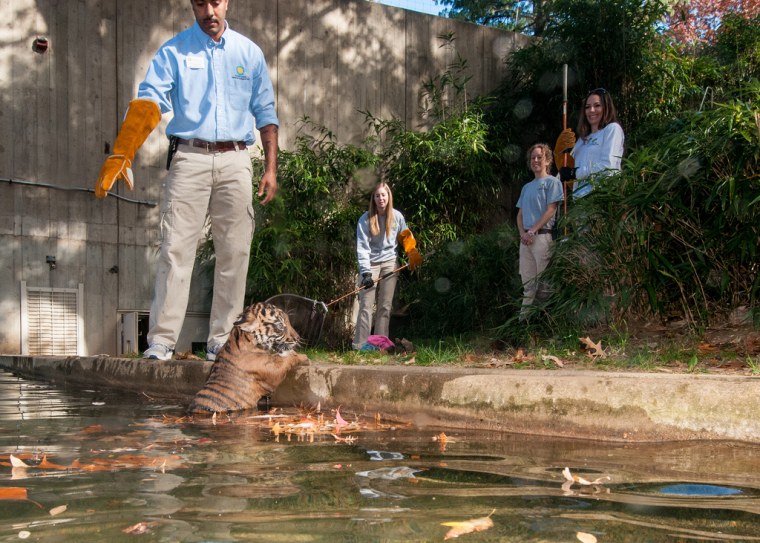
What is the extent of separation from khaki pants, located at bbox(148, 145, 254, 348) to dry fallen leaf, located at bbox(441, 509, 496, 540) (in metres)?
3.56

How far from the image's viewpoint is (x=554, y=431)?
3.10m

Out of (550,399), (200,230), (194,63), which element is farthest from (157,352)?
(550,399)

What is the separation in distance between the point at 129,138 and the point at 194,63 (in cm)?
61

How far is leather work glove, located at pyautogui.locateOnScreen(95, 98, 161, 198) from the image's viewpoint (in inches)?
190

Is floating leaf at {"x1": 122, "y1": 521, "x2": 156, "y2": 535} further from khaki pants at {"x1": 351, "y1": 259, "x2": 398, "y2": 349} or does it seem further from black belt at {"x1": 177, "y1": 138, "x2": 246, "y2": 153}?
khaki pants at {"x1": 351, "y1": 259, "x2": 398, "y2": 349}

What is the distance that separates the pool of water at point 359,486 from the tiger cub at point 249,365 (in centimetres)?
57

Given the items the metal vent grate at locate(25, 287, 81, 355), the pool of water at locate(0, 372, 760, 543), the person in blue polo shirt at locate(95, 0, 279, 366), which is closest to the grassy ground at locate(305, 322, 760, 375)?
the person in blue polo shirt at locate(95, 0, 279, 366)

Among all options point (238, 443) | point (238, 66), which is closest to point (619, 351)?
point (238, 443)

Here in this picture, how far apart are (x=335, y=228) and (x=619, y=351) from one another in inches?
227

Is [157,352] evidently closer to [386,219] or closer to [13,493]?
[13,493]

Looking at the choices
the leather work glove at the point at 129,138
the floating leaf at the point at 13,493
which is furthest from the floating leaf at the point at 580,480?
the leather work glove at the point at 129,138

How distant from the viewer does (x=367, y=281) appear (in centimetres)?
757

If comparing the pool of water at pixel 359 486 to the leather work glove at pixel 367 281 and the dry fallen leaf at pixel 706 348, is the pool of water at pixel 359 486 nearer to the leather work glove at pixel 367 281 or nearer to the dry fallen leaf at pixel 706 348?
the dry fallen leaf at pixel 706 348

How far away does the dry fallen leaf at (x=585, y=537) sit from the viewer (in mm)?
1526
